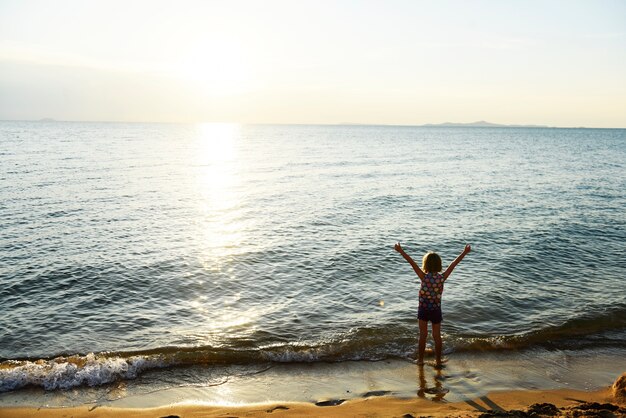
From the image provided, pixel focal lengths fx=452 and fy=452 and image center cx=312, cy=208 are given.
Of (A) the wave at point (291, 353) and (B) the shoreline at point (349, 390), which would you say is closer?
(B) the shoreline at point (349, 390)

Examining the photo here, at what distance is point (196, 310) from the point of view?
13.3m

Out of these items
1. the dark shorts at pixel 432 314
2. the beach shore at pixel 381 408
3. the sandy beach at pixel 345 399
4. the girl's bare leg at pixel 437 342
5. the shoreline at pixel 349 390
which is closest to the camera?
the beach shore at pixel 381 408

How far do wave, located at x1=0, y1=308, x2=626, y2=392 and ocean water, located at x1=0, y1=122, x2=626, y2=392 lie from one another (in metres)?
0.04

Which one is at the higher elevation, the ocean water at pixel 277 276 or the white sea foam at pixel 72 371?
the ocean water at pixel 277 276

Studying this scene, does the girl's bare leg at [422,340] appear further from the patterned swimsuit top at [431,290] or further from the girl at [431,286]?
the patterned swimsuit top at [431,290]

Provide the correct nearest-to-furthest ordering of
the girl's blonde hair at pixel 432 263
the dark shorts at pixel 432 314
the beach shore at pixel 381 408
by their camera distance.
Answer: the beach shore at pixel 381 408
the girl's blonde hair at pixel 432 263
the dark shorts at pixel 432 314

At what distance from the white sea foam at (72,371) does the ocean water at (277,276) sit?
0.03 metres

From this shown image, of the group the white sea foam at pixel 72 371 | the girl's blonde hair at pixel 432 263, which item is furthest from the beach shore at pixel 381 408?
the girl's blonde hair at pixel 432 263

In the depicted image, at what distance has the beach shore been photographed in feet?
25.8

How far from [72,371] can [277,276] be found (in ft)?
24.9

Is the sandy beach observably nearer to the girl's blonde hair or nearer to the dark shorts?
the dark shorts

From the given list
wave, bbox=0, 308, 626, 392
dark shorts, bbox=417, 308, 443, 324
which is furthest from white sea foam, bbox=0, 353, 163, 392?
dark shorts, bbox=417, 308, 443, 324

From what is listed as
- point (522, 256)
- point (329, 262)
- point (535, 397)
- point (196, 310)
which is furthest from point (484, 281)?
point (196, 310)

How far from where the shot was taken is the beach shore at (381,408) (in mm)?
7875
